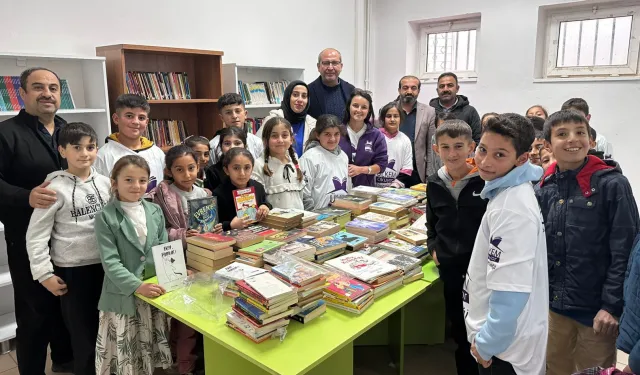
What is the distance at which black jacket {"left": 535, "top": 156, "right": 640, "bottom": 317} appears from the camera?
183cm

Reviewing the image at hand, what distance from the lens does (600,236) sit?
74.2 inches

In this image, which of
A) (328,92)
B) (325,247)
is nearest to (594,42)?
(328,92)

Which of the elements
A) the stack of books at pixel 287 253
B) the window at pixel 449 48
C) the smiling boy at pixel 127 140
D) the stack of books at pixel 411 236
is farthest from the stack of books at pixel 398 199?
the window at pixel 449 48

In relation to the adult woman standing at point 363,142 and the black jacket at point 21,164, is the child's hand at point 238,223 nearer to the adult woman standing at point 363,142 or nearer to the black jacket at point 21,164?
the black jacket at point 21,164

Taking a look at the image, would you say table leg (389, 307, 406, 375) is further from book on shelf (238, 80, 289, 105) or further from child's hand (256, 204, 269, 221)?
book on shelf (238, 80, 289, 105)

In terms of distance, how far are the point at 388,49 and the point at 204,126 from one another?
3.34m

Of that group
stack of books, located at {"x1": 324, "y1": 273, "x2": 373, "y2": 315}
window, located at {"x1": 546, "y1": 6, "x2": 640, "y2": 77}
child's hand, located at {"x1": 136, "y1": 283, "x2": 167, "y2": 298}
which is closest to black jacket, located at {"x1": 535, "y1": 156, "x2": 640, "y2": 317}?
stack of books, located at {"x1": 324, "y1": 273, "x2": 373, "y2": 315}

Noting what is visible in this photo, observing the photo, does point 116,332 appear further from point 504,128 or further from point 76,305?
point 504,128

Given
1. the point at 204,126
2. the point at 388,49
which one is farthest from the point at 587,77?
the point at 204,126

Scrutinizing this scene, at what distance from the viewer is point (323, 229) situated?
259cm

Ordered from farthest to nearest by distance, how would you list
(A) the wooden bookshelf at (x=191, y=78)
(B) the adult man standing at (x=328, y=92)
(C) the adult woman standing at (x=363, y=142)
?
1. (A) the wooden bookshelf at (x=191, y=78)
2. (B) the adult man standing at (x=328, y=92)
3. (C) the adult woman standing at (x=363, y=142)

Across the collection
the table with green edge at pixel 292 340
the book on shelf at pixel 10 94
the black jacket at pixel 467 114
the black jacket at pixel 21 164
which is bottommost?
the table with green edge at pixel 292 340

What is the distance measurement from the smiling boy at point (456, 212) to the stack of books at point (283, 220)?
0.80 meters

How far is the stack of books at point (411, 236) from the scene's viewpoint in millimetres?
2535
